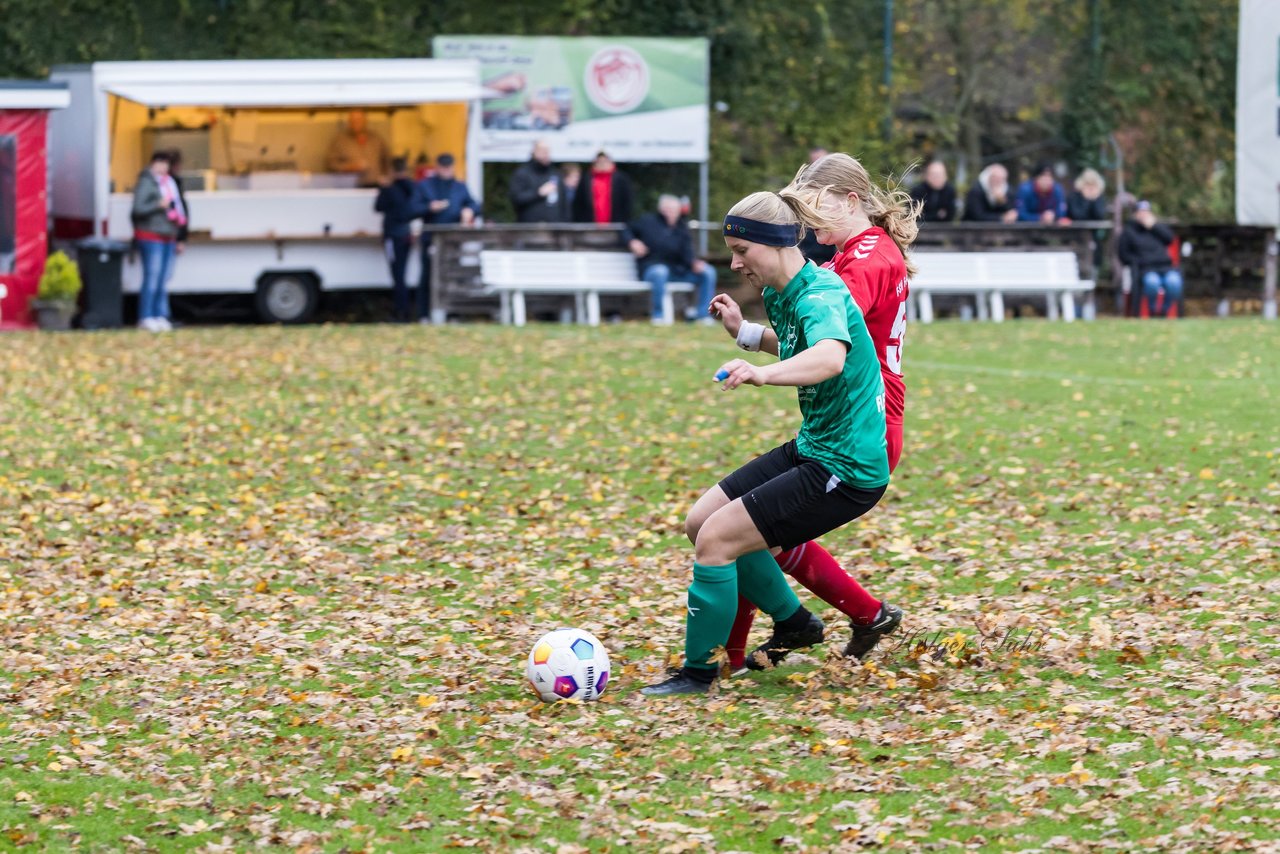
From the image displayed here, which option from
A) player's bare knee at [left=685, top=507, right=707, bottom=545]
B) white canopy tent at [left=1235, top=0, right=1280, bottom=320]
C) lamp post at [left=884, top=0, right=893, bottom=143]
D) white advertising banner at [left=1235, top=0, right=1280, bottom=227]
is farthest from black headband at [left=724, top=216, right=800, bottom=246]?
lamp post at [left=884, top=0, right=893, bottom=143]

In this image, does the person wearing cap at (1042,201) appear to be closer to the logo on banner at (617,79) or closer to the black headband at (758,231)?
the logo on banner at (617,79)

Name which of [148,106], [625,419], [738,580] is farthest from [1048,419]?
[148,106]

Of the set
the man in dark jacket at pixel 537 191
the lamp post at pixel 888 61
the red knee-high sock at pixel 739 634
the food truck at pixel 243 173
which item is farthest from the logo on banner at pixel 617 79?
the red knee-high sock at pixel 739 634

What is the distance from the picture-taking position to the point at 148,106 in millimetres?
24609

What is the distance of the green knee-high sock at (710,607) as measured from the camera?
269 inches

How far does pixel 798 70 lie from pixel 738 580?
81.0ft

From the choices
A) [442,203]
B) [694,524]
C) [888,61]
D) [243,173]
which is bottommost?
[694,524]

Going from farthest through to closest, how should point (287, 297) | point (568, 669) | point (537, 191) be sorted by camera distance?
point (287, 297) → point (537, 191) → point (568, 669)

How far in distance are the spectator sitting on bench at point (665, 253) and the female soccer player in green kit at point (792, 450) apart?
17128 millimetres

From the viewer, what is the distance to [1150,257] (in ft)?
85.3

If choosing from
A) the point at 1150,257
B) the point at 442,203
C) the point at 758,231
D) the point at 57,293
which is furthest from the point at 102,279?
the point at 758,231

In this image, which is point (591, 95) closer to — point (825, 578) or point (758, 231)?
point (825, 578)

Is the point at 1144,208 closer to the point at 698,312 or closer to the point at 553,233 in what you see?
the point at 698,312

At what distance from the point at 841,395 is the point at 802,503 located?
406 mm
